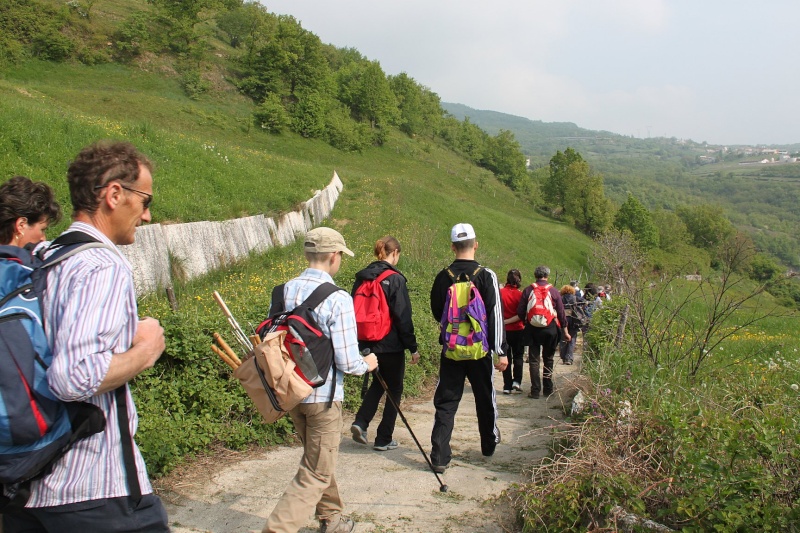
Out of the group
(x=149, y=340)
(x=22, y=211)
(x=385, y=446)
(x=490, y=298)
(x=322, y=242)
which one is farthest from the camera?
(x=385, y=446)

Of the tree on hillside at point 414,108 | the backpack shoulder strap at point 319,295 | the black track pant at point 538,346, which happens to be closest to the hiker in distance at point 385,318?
the backpack shoulder strap at point 319,295

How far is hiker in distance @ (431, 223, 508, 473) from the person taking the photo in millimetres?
5328

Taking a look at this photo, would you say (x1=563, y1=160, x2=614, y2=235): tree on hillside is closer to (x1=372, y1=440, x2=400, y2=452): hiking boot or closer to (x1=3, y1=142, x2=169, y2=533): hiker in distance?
→ (x1=372, y1=440, x2=400, y2=452): hiking boot

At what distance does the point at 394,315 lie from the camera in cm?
580

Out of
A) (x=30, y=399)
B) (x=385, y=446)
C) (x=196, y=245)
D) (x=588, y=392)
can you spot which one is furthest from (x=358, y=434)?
(x=196, y=245)

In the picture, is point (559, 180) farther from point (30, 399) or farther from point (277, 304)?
point (30, 399)

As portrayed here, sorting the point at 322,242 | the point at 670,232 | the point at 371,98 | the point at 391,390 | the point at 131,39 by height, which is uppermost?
the point at 131,39

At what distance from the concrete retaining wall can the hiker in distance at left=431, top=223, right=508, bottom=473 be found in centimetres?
544

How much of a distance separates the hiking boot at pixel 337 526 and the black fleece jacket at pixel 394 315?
75.4 inches

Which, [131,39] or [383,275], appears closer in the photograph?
[383,275]

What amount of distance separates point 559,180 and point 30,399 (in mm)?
74311

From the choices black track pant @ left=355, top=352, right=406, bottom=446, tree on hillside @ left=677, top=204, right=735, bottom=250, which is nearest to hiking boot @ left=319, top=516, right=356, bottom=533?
black track pant @ left=355, top=352, right=406, bottom=446

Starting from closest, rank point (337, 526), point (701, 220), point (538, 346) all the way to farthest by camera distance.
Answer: point (337, 526) → point (538, 346) → point (701, 220)

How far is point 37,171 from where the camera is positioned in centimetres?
1049
